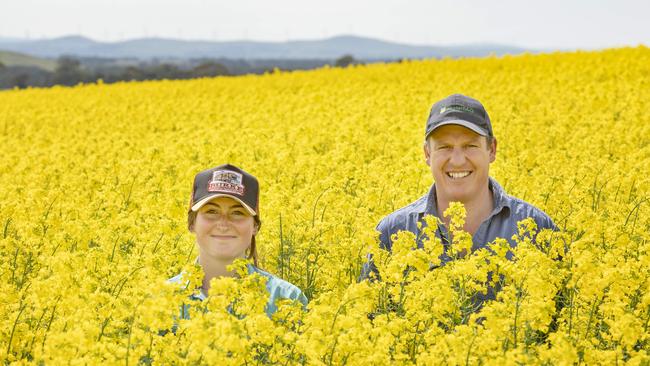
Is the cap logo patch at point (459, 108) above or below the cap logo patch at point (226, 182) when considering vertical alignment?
above

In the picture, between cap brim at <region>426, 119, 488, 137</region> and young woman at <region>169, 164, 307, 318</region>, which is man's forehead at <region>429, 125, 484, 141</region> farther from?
young woman at <region>169, 164, 307, 318</region>

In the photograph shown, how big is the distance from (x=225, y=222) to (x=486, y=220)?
6.23ft


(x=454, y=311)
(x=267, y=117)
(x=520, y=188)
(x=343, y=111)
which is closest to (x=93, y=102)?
(x=267, y=117)

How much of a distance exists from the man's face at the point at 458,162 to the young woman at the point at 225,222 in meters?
1.41

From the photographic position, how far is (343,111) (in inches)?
722

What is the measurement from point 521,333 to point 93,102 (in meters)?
24.1

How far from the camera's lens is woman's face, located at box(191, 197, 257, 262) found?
5.67 meters

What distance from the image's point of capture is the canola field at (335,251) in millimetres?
4309

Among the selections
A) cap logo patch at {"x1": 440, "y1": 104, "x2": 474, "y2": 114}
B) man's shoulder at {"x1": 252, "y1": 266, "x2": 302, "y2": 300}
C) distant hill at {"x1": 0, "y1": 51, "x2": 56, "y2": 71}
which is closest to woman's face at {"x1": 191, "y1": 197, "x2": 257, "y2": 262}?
man's shoulder at {"x1": 252, "y1": 266, "x2": 302, "y2": 300}

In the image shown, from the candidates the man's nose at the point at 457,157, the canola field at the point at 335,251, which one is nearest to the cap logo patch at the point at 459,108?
the man's nose at the point at 457,157

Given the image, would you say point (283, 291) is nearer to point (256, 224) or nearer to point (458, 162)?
point (256, 224)

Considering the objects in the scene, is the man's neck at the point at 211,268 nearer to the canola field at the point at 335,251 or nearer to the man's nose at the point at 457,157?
the canola field at the point at 335,251

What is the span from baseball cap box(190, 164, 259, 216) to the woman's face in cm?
9

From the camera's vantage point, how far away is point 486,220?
20.9ft
